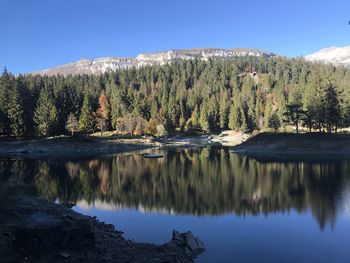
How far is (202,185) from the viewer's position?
5253cm

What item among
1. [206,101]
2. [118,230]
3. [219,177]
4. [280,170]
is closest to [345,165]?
[280,170]

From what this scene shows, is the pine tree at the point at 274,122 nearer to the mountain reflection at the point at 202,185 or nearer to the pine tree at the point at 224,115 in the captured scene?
the pine tree at the point at 224,115

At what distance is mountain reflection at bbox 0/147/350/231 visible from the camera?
4016 cm

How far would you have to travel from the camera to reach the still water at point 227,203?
88.9 ft

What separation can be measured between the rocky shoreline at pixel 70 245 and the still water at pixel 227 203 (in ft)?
6.52

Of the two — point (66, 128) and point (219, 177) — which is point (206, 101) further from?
point (219, 177)

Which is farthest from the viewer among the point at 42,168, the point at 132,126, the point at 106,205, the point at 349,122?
the point at 132,126

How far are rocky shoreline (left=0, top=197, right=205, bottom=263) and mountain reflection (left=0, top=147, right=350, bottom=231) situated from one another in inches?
190

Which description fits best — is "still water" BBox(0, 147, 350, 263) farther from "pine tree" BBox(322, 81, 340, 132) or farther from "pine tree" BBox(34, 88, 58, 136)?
"pine tree" BBox(34, 88, 58, 136)

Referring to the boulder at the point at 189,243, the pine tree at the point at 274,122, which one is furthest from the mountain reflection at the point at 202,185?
the pine tree at the point at 274,122

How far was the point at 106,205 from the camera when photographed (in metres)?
42.3

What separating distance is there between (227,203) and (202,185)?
11.3 meters

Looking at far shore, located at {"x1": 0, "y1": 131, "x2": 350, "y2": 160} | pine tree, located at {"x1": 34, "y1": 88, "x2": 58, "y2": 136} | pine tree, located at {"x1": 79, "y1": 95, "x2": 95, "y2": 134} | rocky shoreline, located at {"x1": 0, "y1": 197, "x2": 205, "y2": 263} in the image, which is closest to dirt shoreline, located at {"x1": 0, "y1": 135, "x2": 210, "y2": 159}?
far shore, located at {"x1": 0, "y1": 131, "x2": 350, "y2": 160}

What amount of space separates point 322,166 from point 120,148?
213 ft
